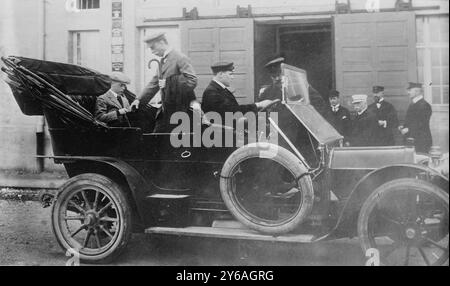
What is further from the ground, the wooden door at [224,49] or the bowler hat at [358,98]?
the wooden door at [224,49]

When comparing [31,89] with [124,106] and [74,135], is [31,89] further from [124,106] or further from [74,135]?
[124,106]

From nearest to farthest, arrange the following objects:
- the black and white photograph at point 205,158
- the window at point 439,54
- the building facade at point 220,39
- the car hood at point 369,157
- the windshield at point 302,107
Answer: the window at point 439,54 < the black and white photograph at point 205,158 < the car hood at point 369,157 < the windshield at point 302,107 < the building facade at point 220,39

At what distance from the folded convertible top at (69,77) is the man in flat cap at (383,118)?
2569mm

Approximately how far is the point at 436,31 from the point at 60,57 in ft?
12.6

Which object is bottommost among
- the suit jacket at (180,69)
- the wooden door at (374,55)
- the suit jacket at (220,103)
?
the suit jacket at (220,103)

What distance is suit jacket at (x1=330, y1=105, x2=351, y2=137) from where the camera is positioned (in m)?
4.36

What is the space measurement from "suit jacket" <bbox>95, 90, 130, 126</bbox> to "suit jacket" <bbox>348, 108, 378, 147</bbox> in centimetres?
217

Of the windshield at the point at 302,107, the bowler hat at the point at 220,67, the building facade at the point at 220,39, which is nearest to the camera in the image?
the windshield at the point at 302,107

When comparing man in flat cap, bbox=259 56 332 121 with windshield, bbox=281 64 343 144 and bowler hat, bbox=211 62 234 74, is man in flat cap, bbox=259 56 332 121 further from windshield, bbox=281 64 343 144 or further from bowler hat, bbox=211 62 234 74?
bowler hat, bbox=211 62 234 74

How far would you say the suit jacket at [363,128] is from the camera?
4.02 m

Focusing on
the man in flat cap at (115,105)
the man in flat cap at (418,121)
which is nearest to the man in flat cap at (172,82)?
the man in flat cap at (115,105)

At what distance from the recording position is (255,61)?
17.9ft

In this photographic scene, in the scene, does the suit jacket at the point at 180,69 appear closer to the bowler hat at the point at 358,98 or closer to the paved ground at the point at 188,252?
the paved ground at the point at 188,252

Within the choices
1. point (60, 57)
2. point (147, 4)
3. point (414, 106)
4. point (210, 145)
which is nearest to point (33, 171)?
point (60, 57)
